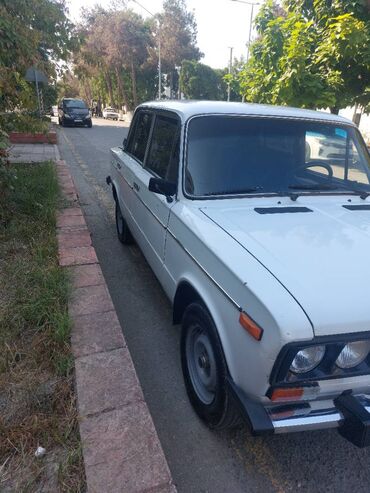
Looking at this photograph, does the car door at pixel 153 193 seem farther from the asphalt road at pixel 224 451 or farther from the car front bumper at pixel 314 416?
the car front bumper at pixel 314 416

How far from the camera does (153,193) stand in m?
3.26

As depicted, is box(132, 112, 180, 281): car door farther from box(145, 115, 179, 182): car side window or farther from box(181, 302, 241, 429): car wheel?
box(181, 302, 241, 429): car wheel

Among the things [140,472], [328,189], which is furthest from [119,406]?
[328,189]

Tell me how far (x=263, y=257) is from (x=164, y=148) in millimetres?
1743

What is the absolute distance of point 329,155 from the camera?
330 centimetres

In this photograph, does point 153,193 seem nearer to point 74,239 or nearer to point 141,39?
point 74,239

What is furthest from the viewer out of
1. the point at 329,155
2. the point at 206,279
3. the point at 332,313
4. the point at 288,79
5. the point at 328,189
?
the point at 288,79

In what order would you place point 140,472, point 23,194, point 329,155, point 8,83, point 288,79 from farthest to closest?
1. point 288,79
2. point 23,194
3. point 8,83
4. point 329,155
5. point 140,472

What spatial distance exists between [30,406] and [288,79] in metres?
7.21

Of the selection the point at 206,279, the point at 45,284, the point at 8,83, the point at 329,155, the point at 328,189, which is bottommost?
the point at 45,284

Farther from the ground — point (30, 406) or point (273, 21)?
point (273, 21)

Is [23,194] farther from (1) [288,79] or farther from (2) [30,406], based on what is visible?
(1) [288,79]

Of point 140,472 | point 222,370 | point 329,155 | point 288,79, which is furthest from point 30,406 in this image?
point 288,79

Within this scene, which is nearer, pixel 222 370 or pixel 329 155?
pixel 222 370
